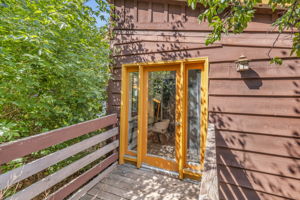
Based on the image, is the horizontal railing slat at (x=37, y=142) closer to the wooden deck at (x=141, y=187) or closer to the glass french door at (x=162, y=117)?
the wooden deck at (x=141, y=187)

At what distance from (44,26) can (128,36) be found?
1.54 meters

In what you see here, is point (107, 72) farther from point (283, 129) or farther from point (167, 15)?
point (283, 129)

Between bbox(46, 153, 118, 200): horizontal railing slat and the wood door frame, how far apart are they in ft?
1.10

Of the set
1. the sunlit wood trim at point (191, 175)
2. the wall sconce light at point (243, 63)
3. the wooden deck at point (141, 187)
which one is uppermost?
the wall sconce light at point (243, 63)

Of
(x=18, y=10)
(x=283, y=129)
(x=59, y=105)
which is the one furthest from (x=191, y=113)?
(x=18, y=10)

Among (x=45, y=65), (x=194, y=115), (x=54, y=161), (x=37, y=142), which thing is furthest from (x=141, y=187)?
(x=45, y=65)

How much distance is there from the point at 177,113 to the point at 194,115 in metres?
0.31

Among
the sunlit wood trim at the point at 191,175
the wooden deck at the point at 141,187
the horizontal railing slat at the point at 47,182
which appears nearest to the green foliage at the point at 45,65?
the horizontal railing slat at the point at 47,182

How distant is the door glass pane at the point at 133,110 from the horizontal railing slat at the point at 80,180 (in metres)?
0.43

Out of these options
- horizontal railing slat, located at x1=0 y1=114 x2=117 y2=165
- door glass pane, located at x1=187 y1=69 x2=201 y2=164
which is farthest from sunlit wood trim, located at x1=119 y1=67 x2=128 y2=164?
door glass pane, located at x1=187 y1=69 x2=201 y2=164

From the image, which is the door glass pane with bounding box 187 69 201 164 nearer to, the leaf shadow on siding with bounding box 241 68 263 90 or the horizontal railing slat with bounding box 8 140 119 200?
the leaf shadow on siding with bounding box 241 68 263 90

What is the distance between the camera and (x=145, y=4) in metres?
3.09

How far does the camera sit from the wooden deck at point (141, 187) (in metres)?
2.35

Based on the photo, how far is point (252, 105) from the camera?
2.29 meters
